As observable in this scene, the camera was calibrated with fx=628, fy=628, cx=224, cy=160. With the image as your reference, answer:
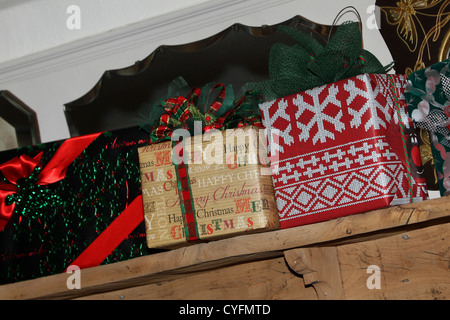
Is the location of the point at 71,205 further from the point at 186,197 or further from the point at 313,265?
the point at 313,265

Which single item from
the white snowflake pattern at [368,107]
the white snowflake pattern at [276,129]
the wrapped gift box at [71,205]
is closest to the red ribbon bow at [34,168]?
the wrapped gift box at [71,205]

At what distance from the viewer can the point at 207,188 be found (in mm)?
1097

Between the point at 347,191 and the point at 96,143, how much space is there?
1.69 ft

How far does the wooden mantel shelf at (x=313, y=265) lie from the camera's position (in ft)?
3.31

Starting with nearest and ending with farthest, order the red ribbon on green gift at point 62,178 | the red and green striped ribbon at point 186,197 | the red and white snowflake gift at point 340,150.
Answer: the red and white snowflake gift at point 340,150, the red and green striped ribbon at point 186,197, the red ribbon on green gift at point 62,178

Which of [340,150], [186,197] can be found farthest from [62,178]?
[340,150]

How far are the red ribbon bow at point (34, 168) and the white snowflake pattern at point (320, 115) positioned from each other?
428 mm

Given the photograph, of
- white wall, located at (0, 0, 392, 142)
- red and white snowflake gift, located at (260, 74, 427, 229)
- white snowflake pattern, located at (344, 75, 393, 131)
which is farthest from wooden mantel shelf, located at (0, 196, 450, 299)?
white wall, located at (0, 0, 392, 142)

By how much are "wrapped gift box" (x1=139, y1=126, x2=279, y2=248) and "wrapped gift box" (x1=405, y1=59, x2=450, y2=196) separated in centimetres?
27

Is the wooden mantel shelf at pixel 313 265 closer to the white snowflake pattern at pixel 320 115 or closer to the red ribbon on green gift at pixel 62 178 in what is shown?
the red ribbon on green gift at pixel 62 178

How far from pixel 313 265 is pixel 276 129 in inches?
9.6

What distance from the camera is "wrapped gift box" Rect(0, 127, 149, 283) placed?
3.95 ft

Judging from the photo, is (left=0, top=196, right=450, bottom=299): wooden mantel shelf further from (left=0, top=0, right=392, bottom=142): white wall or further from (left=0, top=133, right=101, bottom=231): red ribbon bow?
(left=0, top=0, right=392, bottom=142): white wall
